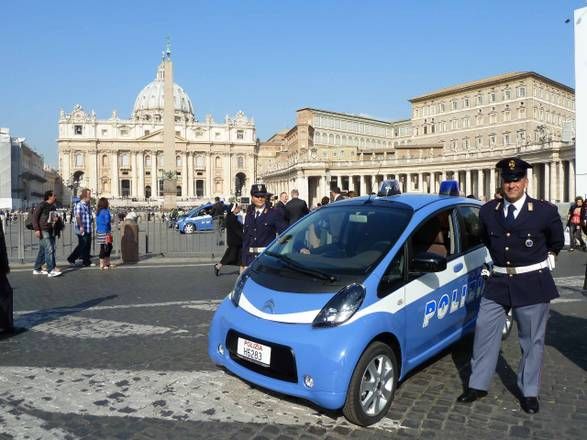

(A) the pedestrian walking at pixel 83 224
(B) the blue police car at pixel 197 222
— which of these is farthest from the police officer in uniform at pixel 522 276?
(B) the blue police car at pixel 197 222

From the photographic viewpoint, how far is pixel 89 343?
576cm

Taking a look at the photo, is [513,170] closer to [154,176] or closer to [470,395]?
[470,395]

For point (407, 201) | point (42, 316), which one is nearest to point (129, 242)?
point (42, 316)

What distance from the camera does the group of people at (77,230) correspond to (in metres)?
11.0

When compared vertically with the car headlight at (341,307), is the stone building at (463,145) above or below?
above

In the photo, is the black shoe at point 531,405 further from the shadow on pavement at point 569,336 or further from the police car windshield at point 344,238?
the police car windshield at point 344,238

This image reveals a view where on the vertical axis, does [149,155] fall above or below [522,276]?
above

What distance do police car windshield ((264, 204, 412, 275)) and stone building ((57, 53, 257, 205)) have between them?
10112cm

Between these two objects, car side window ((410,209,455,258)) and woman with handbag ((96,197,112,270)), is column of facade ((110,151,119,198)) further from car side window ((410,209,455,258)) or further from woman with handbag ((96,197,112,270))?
car side window ((410,209,455,258))

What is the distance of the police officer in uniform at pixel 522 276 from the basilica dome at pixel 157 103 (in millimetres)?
126719

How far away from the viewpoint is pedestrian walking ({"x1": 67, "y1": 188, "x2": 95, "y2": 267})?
12.5 meters

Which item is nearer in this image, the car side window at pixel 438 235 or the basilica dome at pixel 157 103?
the car side window at pixel 438 235

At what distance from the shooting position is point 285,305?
3.84m

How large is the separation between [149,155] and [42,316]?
110 m
